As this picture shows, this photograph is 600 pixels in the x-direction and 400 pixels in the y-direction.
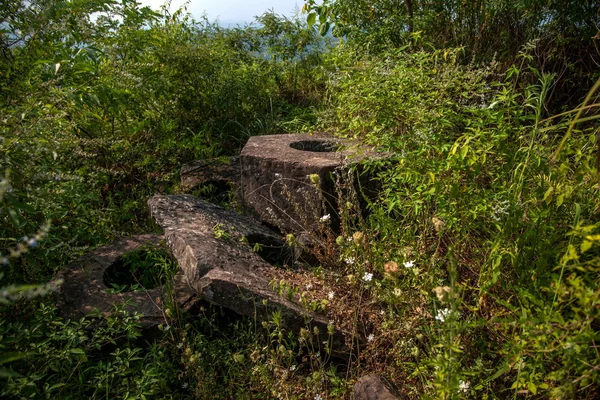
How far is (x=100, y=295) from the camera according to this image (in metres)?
2.60

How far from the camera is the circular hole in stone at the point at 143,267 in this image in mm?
2955

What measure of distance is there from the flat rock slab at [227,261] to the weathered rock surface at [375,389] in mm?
338

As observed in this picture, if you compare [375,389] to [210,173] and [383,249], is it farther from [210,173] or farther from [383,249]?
[210,173]

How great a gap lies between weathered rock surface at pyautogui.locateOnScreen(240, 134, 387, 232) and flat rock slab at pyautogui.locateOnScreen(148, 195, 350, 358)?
20cm

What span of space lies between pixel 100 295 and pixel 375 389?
1545 millimetres

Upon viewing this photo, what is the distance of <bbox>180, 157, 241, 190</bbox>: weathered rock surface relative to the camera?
423 centimetres

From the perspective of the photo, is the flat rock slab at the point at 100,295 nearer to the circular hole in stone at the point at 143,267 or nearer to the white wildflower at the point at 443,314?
the circular hole in stone at the point at 143,267

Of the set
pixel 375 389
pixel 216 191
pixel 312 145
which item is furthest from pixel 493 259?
pixel 216 191

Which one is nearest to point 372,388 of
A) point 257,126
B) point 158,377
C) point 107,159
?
point 158,377

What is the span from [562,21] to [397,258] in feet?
12.9

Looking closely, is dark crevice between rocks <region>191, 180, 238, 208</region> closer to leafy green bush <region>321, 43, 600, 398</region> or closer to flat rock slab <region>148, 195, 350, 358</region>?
flat rock slab <region>148, 195, 350, 358</region>

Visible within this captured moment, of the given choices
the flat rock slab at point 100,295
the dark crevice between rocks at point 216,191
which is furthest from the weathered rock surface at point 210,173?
the flat rock slab at point 100,295

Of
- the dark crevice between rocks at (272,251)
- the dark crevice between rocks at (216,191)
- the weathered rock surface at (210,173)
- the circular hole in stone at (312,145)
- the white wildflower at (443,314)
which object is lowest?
the dark crevice between rocks at (272,251)

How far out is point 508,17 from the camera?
17.3 feet
